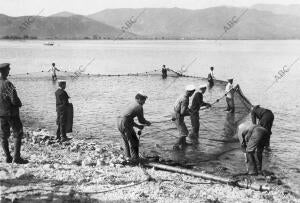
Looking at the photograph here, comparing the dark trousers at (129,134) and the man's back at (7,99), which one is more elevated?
the man's back at (7,99)

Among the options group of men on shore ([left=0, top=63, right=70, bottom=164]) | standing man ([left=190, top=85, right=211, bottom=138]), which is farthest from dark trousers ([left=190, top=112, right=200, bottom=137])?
group of men on shore ([left=0, top=63, right=70, bottom=164])

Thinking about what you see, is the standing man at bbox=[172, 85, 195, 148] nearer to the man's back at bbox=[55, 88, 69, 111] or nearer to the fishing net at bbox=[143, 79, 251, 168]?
the fishing net at bbox=[143, 79, 251, 168]

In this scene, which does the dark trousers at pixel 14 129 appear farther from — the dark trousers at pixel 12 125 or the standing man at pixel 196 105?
the standing man at pixel 196 105

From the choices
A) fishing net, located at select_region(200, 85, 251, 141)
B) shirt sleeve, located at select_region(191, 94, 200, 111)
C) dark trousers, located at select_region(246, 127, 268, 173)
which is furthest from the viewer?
fishing net, located at select_region(200, 85, 251, 141)

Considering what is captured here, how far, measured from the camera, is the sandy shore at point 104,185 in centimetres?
790

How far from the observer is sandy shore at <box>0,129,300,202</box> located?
790cm

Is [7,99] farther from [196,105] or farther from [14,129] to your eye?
[196,105]

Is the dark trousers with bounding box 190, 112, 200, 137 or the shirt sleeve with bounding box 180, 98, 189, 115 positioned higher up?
the shirt sleeve with bounding box 180, 98, 189, 115

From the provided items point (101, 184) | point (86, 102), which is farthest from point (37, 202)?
point (86, 102)

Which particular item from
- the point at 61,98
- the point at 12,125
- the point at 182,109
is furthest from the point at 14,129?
the point at 182,109

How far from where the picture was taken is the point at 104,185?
853 cm

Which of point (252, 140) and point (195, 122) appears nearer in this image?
point (252, 140)

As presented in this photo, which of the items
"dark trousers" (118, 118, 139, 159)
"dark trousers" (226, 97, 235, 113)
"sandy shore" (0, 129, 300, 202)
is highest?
"dark trousers" (226, 97, 235, 113)

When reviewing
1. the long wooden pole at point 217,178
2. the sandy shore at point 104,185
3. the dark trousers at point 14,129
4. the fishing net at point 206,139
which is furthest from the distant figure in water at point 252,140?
the dark trousers at point 14,129
